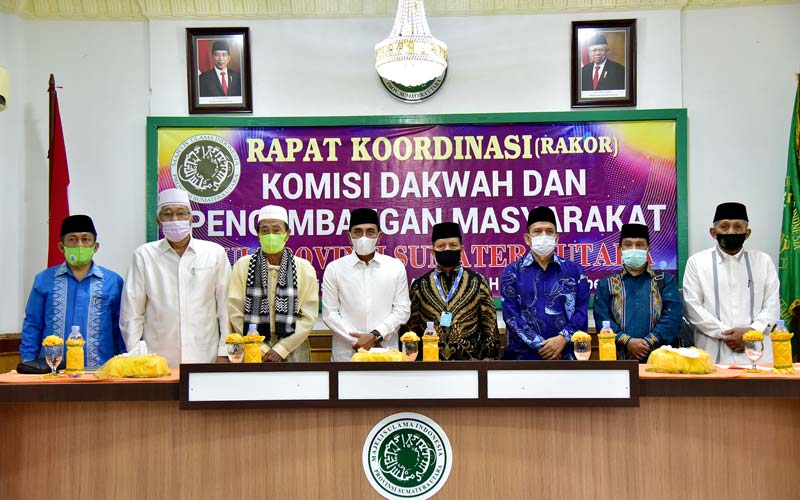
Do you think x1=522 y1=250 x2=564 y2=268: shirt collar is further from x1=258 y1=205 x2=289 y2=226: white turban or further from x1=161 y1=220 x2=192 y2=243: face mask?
x1=161 y1=220 x2=192 y2=243: face mask

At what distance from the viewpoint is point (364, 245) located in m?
4.18

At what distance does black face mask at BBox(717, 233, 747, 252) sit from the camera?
4.35 meters

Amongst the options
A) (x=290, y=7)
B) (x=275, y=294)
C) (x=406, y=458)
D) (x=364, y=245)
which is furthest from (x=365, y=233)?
(x=290, y=7)

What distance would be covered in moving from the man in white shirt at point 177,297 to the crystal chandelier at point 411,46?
1.38 m

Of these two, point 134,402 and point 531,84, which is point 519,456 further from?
point 531,84

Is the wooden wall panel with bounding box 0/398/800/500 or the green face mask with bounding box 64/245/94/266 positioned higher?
the green face mask with bounding box 64/245/94/266

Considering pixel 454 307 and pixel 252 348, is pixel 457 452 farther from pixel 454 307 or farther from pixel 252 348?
pixel 454 307

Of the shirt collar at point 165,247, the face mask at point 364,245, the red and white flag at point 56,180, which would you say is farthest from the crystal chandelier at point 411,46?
the red and white flag at point 56,180

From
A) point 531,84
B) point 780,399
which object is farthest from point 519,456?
point 531,84

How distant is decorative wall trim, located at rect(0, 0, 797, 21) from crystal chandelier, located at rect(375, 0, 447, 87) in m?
1.10

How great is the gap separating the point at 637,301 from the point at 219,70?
3060 mm

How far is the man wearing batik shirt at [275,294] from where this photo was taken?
3869mm

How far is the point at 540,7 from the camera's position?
5059 mm

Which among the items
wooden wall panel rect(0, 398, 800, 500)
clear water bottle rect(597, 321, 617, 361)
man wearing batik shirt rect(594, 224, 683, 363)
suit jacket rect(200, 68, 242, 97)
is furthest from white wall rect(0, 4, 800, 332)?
wooden wall panel rect(0, 398, 800, 500)
